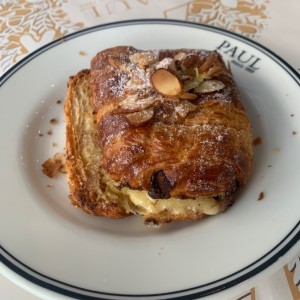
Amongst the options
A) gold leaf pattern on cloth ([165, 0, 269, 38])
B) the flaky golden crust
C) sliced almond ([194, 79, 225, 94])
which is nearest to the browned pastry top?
sliced almond ([194, 79, 225, 94])

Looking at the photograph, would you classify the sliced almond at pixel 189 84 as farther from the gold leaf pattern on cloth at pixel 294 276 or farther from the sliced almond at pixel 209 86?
the gold leaf pattern on cloth at pixel 294 276

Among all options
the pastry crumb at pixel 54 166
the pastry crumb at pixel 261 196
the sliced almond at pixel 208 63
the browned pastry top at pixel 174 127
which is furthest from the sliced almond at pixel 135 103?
the pastry crumb at pixel 261 196

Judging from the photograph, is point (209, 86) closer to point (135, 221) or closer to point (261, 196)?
point (261, 196)

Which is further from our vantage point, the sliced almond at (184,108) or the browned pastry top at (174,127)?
the sliced almond at (184,108)

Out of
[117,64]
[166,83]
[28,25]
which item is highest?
[28,25]

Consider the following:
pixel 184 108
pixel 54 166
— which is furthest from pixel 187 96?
pixel 54 166

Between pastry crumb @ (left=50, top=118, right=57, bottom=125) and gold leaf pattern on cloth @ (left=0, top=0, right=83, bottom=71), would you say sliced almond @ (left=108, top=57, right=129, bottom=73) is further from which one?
gold leaf pattern on cloth @ (left=0, top=0, right=83, bottom=71)
